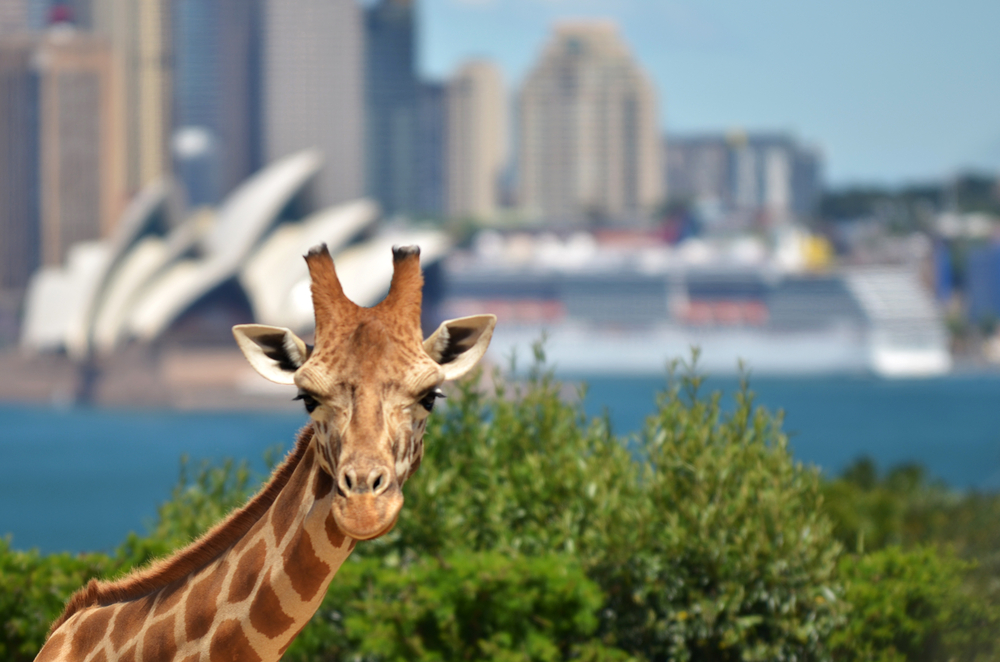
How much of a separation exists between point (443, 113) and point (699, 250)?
85.4 meters

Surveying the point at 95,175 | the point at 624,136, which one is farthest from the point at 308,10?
the point at 624,136

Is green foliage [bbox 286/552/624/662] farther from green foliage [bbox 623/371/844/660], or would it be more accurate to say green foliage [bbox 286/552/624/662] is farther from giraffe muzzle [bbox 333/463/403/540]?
giraffe muzzle [bbox 333/463/403/540]

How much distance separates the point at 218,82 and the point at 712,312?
7913cm

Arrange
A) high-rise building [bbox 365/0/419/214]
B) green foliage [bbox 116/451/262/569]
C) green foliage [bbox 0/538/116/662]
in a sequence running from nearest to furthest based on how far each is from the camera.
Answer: green foliage [bbox 0/538/116/662]
green foliage [bbox 116/451/262/569]
high-rise building [bbox 365/0/419/214]

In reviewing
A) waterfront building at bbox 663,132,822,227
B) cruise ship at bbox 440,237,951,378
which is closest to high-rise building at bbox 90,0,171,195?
cruise ship at bbox 440,237,951,378

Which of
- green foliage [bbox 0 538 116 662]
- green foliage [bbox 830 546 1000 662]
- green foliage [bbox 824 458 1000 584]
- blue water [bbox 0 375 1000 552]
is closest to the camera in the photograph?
green foliage [bbox 0 538 116 662]

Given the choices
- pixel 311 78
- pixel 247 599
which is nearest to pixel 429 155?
pixel 311 78

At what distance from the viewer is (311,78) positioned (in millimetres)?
134875

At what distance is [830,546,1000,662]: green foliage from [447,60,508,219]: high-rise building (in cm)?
16095

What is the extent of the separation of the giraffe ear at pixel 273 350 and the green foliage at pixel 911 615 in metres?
4.14

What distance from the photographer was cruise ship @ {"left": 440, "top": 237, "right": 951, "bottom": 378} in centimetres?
8475

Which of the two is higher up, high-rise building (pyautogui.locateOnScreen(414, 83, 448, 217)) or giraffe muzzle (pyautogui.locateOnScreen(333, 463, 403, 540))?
high-rise building (pyautogui.locateOnScreen(414, 83, 448, 217))

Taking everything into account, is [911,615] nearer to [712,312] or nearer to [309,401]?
[309,401]

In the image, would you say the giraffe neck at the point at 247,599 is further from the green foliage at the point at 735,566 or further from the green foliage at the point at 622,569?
the green foliage at the point at 735,566
